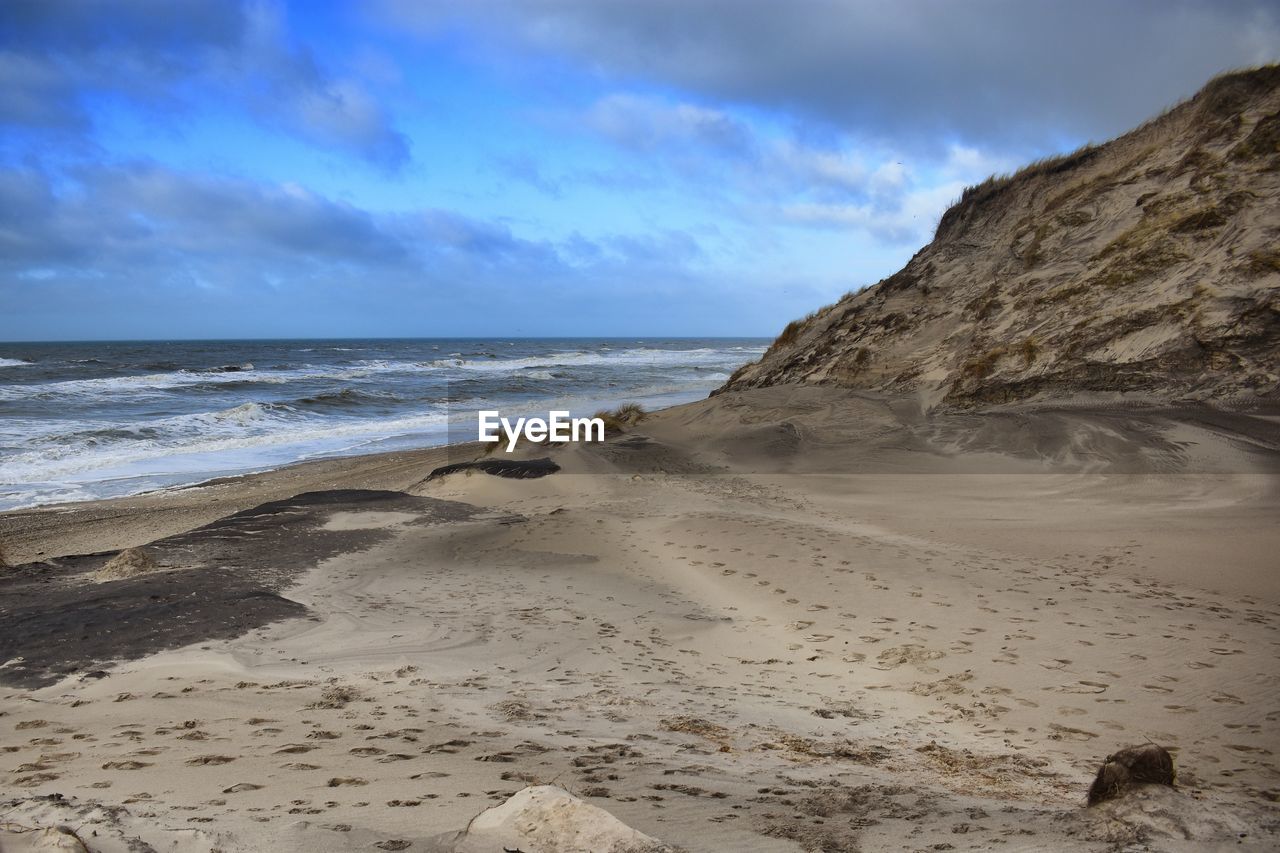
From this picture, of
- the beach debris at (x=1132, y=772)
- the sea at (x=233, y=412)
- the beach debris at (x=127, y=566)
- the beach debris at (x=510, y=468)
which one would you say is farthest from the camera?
the sea at (x=233, y=412)

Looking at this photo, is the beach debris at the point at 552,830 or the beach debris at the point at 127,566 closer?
the beach debris at the point at 552,830

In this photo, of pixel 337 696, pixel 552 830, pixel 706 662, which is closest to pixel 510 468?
pixel 706 662

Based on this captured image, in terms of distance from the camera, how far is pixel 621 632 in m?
5.56

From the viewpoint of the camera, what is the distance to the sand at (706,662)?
2.60m

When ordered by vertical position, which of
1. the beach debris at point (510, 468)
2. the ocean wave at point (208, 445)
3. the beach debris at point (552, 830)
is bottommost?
the ocean wave at point (208, 445)

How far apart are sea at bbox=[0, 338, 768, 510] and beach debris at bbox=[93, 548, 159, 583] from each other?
330 inches

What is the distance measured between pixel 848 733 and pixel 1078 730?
41.6 inches

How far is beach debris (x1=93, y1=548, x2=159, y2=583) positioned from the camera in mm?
6082

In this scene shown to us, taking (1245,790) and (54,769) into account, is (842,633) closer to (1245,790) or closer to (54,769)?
(1245,790)

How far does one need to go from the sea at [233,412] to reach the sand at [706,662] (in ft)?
20.6

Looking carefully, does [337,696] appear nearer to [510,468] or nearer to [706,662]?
[706,662]

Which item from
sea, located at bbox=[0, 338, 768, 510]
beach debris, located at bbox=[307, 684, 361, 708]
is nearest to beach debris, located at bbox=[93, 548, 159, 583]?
beach debris, located at bbox=[307, 684, 361, 708]

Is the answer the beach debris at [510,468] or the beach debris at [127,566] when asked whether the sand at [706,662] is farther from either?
the beach debris at [510,468]

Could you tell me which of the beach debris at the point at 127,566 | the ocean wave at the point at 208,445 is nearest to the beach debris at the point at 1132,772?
the beach debris at the point at 127,566
